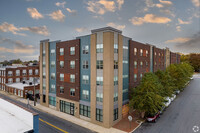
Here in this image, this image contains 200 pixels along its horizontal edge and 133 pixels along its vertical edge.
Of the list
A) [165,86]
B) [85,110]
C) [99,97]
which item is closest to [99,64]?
[99,97]

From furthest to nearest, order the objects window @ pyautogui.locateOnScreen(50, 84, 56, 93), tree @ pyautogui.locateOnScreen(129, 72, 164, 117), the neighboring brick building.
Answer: the neighboring brick building → window @ pyautogui.locateOnScreen(50, 84, 56, 93) → tree @ pyautogui.locateOnScreen(129, 72, 164, 117)

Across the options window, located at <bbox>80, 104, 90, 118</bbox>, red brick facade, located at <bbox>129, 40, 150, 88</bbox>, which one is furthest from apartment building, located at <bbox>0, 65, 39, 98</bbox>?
red brick facade, located at <bbox>129, 40, 150, 88</bbox>

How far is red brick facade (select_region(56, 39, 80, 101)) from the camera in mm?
25516

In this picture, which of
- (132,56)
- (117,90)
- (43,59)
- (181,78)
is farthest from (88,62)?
(181,78)

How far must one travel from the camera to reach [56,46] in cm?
2975

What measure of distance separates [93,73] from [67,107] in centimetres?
1070

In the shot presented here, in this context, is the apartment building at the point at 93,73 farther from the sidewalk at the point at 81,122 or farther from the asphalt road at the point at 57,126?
the asphalt road at the point at 57,126

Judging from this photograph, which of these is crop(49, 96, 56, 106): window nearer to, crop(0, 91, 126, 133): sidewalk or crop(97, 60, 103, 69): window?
crop(0, 91, 126, 133): sidewalk

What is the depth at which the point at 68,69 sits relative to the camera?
27328mm

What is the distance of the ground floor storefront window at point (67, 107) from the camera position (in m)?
26.6

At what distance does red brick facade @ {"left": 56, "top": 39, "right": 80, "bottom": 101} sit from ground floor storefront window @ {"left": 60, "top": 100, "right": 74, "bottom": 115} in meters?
1.35

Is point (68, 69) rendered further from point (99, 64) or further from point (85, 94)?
point (99, 64)

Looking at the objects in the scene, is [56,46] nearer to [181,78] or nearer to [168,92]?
[168,92]

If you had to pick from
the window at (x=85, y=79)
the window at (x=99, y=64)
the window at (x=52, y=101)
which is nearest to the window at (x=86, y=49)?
the window at (x=99, y=64)
